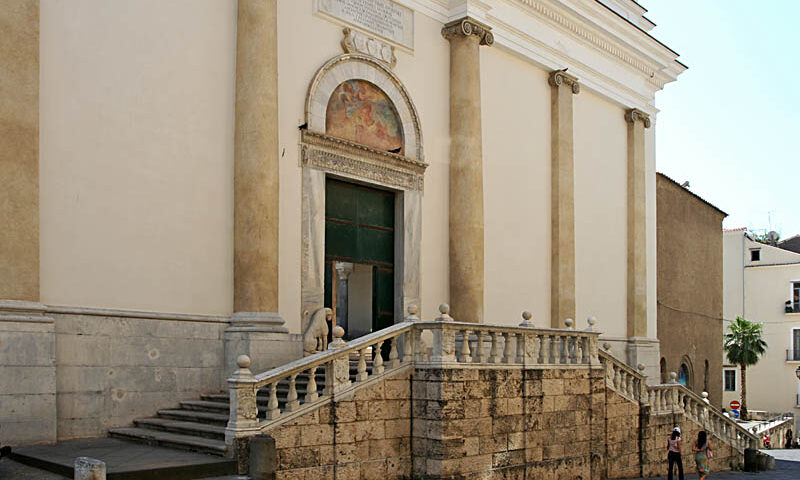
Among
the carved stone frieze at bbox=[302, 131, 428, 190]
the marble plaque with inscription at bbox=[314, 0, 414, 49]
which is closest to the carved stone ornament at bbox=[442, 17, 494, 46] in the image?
the marble plaque with inscription at bbox=[314, 0, 414, 49]

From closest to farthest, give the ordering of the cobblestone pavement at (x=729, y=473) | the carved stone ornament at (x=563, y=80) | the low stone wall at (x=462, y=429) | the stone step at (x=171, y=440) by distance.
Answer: the cobblestone pavement at (x=729, y=473) < the stone step at (x=171, y=440) < the low stone wall at (x=462, y=429) < the carved stone ornament at (x=563, y=80)

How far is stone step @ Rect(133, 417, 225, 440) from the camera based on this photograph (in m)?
10.2

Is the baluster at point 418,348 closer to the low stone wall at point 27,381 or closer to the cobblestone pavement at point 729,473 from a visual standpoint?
the low stone wall at point 27,381

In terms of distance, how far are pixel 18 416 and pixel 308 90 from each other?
6.89 metres

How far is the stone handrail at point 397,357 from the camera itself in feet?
31.5

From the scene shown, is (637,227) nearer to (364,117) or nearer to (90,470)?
→ (364,117)

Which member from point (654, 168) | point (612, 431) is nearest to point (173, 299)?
point (612, 431)

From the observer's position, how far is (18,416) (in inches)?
394

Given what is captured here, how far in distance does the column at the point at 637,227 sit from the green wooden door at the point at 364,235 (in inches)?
351

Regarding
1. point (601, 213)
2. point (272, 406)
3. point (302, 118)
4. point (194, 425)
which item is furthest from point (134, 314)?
point (601, 213)

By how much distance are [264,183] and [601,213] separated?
11.3 metres

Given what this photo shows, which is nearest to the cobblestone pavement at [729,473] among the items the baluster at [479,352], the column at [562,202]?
the column at [562,202]

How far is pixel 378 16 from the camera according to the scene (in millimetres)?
15727

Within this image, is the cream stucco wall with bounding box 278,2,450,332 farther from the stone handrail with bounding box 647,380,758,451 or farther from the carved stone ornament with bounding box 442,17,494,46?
the stone handrail with bounding box 647,380,758,451
